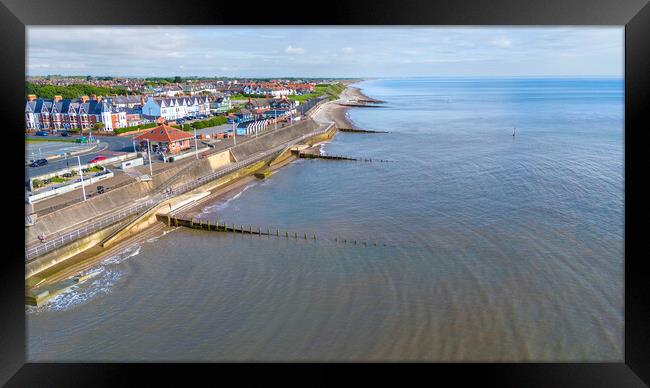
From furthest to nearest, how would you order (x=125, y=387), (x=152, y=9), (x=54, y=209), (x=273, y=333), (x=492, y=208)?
1. (x=492, y=208)
2. (x=54, y=209)
3. (x=273, y=333)
4. (x=152, y=9)
5. (x=125, y=387)

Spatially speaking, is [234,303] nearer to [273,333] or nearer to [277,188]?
[273,333]

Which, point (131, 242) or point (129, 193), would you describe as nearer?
point (131, 242)

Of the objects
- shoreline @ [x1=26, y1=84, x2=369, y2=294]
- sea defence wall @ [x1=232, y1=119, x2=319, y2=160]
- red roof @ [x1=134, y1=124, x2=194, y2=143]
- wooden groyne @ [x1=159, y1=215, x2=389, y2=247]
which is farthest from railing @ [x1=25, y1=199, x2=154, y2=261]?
sea defence wall @ [x1=232, y1=119, x2=319, y2=160]

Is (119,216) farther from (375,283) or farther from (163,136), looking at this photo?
(163,136)

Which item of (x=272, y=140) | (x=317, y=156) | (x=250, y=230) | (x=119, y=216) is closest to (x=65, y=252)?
(x=119, y=216)

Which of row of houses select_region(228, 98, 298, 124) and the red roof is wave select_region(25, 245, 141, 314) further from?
row of houses select_region(228, 98, 298, 124)

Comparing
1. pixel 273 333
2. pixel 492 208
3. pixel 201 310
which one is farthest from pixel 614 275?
pixel 201 310
